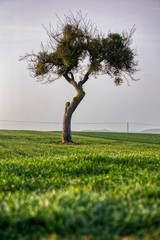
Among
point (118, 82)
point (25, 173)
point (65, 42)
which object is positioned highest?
point (65, 42)

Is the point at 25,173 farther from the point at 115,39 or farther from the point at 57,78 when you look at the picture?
the point at 115,39

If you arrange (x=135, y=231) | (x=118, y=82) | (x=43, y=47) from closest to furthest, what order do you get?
(x=135, y=231), (x=43, y=47), (x=118, y=82)

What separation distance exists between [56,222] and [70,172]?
A: 4.12 metres

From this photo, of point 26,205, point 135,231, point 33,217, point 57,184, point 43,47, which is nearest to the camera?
point 135,231

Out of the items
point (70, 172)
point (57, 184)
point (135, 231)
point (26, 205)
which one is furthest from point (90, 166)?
point (135, 231)

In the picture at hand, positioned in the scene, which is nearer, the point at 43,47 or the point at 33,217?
the point at 33,217

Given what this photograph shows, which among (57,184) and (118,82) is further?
(118,82)

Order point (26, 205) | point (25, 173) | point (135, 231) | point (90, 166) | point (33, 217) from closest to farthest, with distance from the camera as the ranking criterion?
point (135, 231) → point (33, 217) → point (26, 205) → point (25, 173) → point (90, 166)

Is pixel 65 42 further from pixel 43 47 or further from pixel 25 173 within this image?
pixel 25 173

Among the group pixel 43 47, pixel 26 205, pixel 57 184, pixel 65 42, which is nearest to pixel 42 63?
pixel 43 47

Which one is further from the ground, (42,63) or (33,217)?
(42,63)

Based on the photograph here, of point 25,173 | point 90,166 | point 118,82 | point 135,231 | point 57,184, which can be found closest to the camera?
point 135,231

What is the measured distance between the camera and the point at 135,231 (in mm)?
2771

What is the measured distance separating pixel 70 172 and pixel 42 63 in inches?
761
